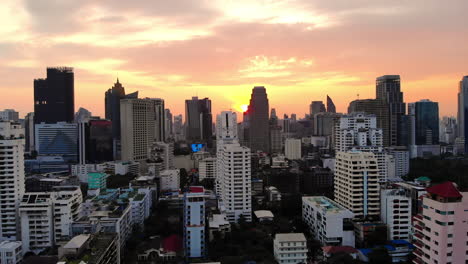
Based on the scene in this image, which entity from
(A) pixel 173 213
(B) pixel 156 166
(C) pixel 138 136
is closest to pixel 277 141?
(C) pixel 138 136

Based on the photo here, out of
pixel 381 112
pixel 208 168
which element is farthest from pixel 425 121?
Answer: pixel 208 168

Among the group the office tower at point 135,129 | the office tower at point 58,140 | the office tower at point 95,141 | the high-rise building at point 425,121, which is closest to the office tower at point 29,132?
the office tower at point 58,140

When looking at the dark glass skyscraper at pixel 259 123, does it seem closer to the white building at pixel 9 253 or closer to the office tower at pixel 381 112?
the office tower at pixel 381 112

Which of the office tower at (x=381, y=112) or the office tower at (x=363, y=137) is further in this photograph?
the office tower at (x=381, y=112)

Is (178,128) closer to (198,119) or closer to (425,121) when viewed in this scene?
(198,119)

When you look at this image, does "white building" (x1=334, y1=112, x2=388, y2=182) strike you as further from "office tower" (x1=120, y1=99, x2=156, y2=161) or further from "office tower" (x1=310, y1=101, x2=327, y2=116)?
"office tower" (x1=310, y1=101, x2=327, y2=116)
